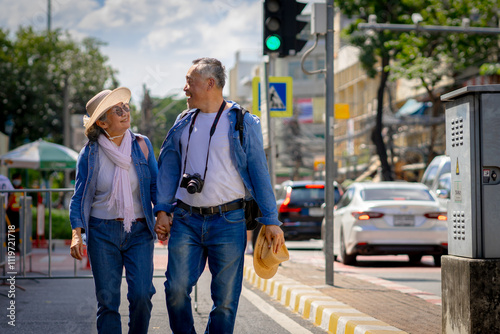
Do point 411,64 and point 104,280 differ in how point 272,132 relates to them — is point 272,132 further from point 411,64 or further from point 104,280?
point 411,64

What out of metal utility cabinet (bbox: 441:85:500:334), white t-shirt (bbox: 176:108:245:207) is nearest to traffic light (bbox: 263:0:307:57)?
metal utility cabinet (bbox: 441:85:500:334)

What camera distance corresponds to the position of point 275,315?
894cm

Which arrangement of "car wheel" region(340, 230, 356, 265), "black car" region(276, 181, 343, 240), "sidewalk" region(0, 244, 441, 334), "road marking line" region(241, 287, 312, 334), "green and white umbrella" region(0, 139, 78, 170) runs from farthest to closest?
"green and white umbrella" region(0, 139, 78, 170), "black car" region(276, 181, 343, 240), "car wheel" region(340, 230, 356, 265), "road marking line" region(241, 287, 312, 334), "sidewalk" region(0, 244, 441, 334)

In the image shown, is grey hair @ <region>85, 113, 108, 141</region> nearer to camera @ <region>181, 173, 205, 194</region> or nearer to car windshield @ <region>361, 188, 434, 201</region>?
camera @ <region>181, 173, 205, 194</region>

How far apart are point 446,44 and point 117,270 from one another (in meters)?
30.6

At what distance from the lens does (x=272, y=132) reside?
13852 millimetres

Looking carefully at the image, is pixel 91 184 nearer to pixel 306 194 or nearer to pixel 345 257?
pixel 345 257

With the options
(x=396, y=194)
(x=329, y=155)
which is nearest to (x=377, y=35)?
(x=396, y=194)

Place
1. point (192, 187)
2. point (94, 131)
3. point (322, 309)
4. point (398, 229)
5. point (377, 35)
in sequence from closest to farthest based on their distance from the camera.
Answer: point (192, 187) → point (94, 131) → point (322, 309) → point (398, 229) → point (377, 35)

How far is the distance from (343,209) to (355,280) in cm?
481

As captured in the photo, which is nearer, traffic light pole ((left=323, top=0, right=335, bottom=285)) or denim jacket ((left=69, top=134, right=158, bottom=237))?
denim jacket ((left=69, top=134, right=158, bottom=237))

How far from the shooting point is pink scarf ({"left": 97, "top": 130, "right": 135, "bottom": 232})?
5.56m

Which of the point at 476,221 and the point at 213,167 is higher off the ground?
the point at 213,167

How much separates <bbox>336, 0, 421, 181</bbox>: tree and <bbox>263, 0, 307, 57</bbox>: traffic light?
24300mm
